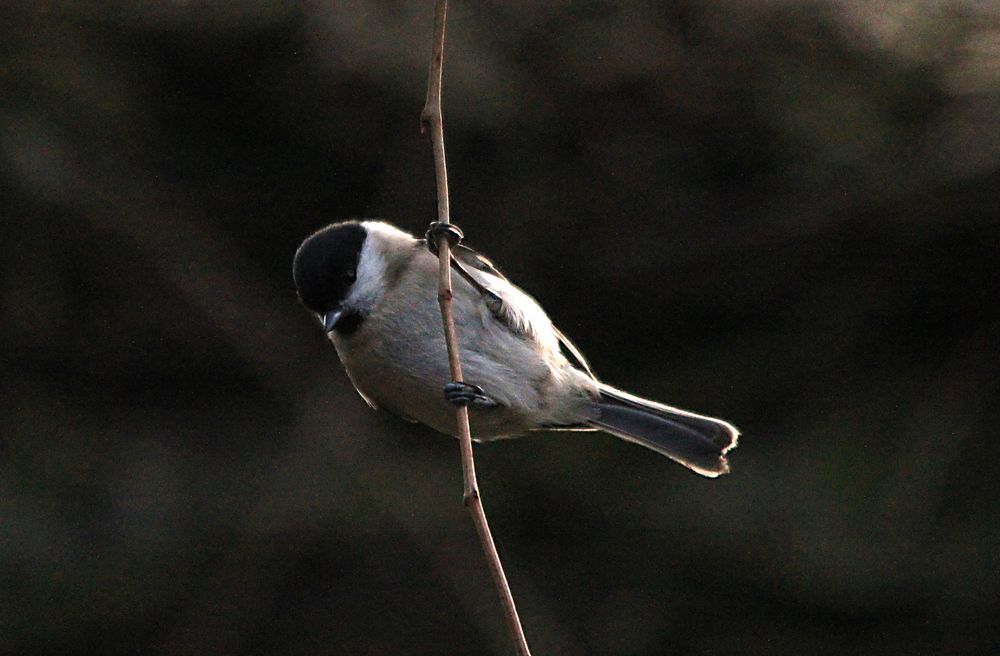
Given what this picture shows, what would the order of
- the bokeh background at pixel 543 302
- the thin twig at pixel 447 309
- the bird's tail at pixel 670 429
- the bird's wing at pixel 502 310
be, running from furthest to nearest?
the bokeh background at pixel 543 302, the bird's tail at pixel 670 429, the bird's wing at pixel 502 310, the thin twig at pixel 447 309

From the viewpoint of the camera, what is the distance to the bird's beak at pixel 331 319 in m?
2.55

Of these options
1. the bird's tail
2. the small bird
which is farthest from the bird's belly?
the bird's tail

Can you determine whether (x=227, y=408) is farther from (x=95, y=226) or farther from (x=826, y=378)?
(x=826, y=378)

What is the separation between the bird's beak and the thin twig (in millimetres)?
811

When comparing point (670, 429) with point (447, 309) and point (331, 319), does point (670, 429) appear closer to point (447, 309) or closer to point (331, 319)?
point (331, 319)

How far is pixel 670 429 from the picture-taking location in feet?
10.1

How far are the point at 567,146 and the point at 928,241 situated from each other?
1283mm

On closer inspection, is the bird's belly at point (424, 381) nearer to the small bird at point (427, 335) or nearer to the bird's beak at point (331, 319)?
the small bird at point (427, 335)

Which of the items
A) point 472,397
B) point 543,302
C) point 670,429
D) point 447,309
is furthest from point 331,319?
point 543,302

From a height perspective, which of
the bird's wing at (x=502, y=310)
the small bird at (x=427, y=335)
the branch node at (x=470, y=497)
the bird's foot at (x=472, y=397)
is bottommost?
the branch node at (x=470, y=497)

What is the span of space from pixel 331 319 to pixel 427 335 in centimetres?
23

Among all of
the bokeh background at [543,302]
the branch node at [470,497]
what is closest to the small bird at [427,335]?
the branch node at [470,497]

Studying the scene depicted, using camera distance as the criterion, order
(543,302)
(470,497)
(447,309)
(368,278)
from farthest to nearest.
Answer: (543,302) → (368,278) → (447,309) → (470,497)

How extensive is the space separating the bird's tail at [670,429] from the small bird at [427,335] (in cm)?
6
